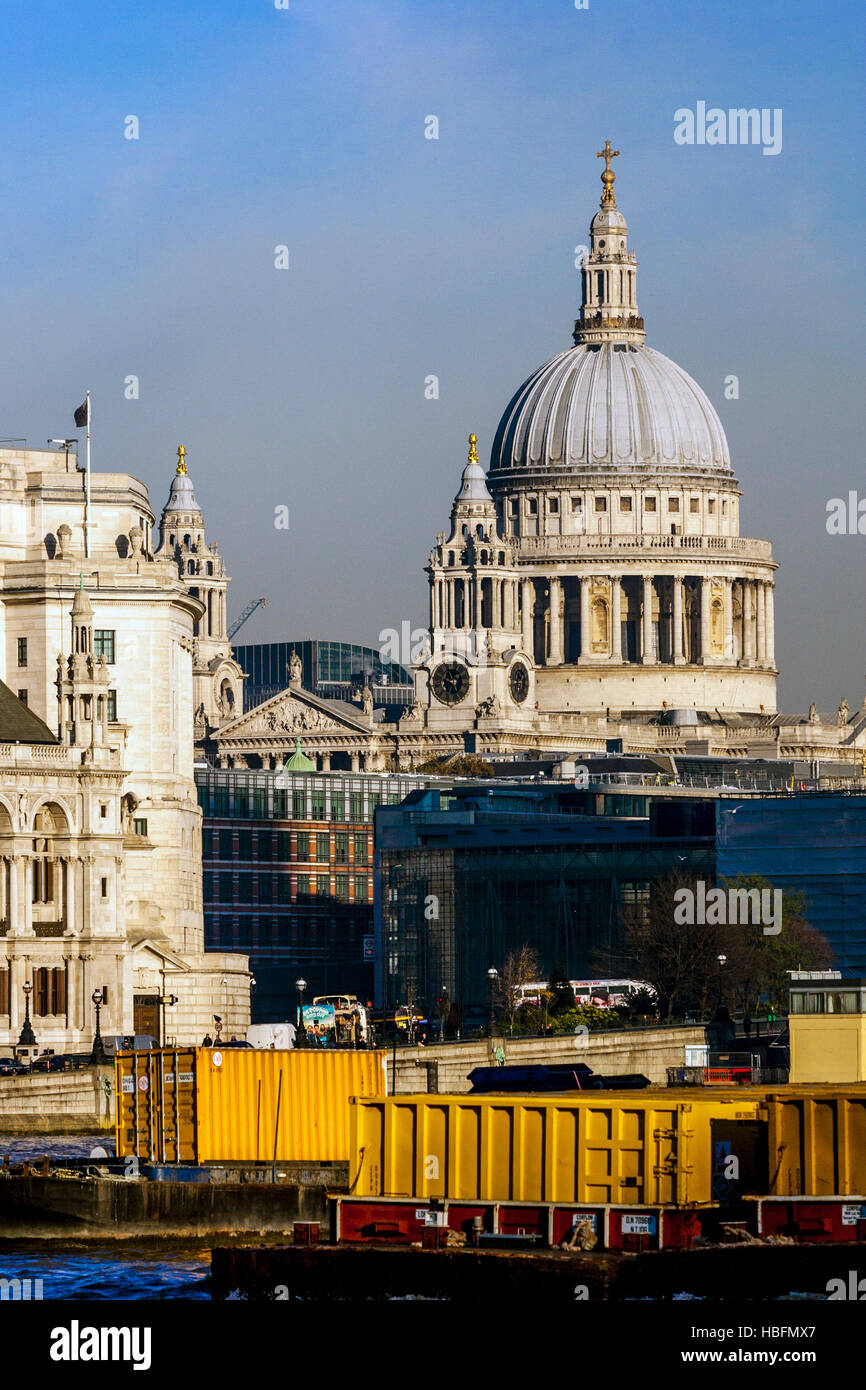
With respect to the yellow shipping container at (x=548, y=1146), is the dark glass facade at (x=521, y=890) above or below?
above

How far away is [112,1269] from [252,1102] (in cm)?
793

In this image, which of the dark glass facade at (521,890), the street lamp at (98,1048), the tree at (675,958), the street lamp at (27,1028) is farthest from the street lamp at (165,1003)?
the dark glass facade at (521,890)

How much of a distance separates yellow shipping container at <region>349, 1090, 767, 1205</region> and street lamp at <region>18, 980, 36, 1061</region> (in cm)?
5958

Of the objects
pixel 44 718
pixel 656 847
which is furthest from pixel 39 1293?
pixel 656 847

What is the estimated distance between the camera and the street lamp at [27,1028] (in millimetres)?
141500

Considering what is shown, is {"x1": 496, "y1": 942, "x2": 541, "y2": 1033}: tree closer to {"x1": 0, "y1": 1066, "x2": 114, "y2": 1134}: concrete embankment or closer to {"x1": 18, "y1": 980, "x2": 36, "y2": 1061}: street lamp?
{"x1": 18, "y1": 980, "x2": 36, "y2": 1061}: street lamp

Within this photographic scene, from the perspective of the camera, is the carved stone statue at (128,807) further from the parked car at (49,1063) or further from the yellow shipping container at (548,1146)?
the yellow shipping container at (548,1146)

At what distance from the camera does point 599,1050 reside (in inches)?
5728

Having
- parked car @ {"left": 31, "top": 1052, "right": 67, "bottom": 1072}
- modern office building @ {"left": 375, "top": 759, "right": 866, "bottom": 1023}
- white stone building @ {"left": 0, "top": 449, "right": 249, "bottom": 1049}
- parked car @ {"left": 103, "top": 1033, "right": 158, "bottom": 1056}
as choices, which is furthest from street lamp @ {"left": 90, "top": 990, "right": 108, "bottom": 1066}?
modern office building @ {"left": 375, "top": 759, "right": 866, "bottom": 1023}

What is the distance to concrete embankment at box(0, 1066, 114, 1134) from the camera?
126 metres

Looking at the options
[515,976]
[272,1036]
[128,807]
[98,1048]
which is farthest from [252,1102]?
[515,976]

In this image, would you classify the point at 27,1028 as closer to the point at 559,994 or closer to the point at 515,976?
the point at 559,994

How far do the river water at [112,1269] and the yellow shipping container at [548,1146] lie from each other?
6243 mm
